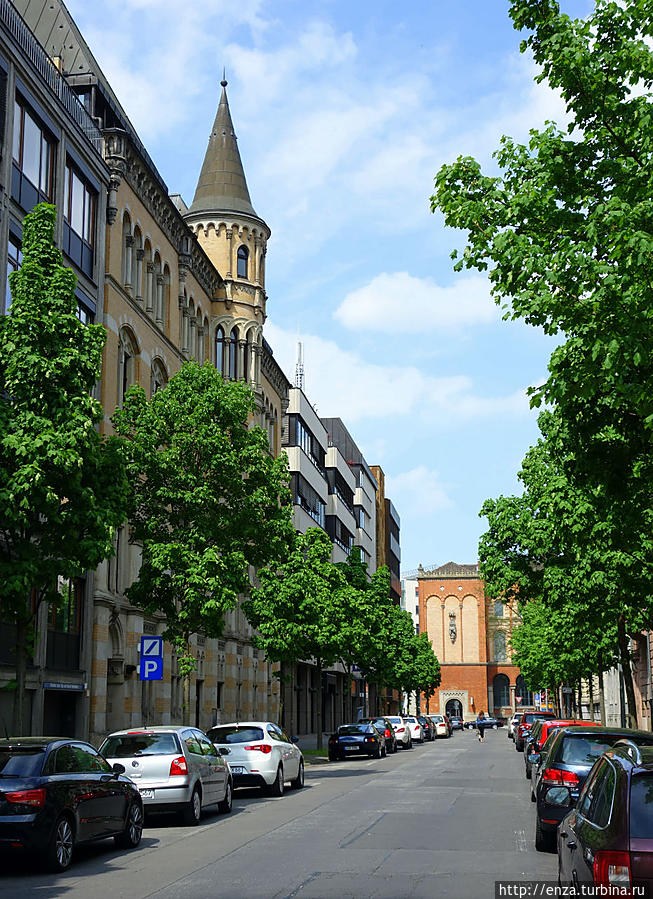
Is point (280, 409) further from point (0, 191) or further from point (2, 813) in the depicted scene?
point (2, 813)

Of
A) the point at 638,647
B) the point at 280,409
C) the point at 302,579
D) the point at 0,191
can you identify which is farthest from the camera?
the point at 280,409

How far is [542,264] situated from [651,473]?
168 inches

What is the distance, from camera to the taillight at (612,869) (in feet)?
19.3

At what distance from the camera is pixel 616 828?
243 inches

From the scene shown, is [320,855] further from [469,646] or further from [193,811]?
[469,646]

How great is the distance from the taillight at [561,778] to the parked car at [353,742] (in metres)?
28.1

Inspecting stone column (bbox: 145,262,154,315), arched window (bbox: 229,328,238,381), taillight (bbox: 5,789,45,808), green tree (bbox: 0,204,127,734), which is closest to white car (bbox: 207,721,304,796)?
green tree (bbox: 0,204,127,734)

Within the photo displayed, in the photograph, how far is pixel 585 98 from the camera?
→ 14.0m

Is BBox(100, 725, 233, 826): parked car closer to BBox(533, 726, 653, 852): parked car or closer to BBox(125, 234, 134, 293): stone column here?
BBox(533, 726, 653, 852): parked car

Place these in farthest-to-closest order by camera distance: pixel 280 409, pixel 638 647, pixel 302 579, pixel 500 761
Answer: pixel 280 409
pixel 638 647
pixel 500 761
pixel 302 579

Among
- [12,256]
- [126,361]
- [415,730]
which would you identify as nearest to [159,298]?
[126,361]

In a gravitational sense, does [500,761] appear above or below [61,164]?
below

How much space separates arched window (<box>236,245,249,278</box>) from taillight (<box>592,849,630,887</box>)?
140 ft

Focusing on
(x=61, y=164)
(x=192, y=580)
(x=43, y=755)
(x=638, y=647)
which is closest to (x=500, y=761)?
(x=638, y=647)
